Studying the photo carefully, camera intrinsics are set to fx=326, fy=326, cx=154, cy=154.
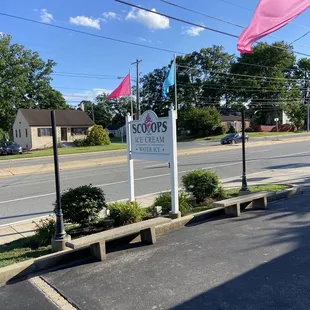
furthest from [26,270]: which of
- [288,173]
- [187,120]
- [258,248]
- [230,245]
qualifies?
[187,120]

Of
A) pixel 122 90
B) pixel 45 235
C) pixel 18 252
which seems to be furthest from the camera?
pixel 122 90

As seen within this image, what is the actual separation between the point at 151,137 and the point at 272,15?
3298 mm

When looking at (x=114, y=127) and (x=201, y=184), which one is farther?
(x=114, y=127)

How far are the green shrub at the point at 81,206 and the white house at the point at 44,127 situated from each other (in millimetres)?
42040

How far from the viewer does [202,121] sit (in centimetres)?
5531

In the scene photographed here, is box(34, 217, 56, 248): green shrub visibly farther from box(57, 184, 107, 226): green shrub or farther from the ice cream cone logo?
the ice cream cone logo

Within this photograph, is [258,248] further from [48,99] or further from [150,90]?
[150,90]

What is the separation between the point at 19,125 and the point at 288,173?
144ft

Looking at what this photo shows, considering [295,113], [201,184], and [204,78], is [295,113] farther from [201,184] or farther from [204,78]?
[201,184]

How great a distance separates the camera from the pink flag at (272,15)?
6.01 meters

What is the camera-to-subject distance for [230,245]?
4.87m

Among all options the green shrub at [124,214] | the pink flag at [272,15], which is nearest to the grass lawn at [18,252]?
the green shrub at [124,214]

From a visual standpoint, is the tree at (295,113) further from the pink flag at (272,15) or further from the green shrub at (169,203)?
the green shrub at (169,203)

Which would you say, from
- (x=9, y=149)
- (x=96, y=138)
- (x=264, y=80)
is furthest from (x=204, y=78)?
(x=9, y=149)
